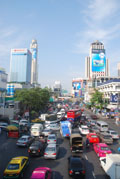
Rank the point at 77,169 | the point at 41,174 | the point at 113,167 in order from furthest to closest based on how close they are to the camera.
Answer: the point at 77,169
the point at 113,167
the point at 41,174

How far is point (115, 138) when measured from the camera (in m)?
24.1

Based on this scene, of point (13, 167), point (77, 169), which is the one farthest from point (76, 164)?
point (13, 167)

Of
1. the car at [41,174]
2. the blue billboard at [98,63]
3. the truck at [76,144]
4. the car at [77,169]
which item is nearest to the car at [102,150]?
the truck at [76,144]

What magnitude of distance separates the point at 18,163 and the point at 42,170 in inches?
86.5

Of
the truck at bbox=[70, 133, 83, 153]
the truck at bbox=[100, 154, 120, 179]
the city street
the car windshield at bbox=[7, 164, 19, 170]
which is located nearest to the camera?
the truck at bbox=[100, 154, 120, 179]

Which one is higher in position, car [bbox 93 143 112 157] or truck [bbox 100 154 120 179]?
truck [bbox 100 154 120 179]

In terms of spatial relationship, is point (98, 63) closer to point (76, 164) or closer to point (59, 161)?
point (59, 161)

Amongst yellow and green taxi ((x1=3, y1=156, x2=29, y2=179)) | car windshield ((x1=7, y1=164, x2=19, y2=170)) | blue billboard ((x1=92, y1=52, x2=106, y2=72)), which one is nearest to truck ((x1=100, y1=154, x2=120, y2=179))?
yellow and green taxi ((x1=3, y1=156, x2=29, y2=179))

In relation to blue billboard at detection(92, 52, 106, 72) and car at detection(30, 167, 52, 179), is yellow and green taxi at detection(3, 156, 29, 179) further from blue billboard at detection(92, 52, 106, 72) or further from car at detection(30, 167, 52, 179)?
blue billboard at detection(92, 52, 106, 72)

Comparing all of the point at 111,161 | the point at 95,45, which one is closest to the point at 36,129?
the point at 111,161

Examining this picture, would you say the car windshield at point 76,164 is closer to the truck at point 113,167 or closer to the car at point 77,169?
the car at point 77,169

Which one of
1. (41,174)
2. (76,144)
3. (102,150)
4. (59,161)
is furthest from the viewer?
(76,144)

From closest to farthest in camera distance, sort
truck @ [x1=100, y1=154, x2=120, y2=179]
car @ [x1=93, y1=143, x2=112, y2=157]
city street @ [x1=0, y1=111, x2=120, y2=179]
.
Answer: truck @ [x1=100, y1=154, x2=120, y2=179] → city street @ [x1=0, y1=111, x2=120, y2=179] → car @ [x1=93, y1=143, x2=112, y2=157]

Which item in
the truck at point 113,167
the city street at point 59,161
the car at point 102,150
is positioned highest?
the truck at point 113,167
